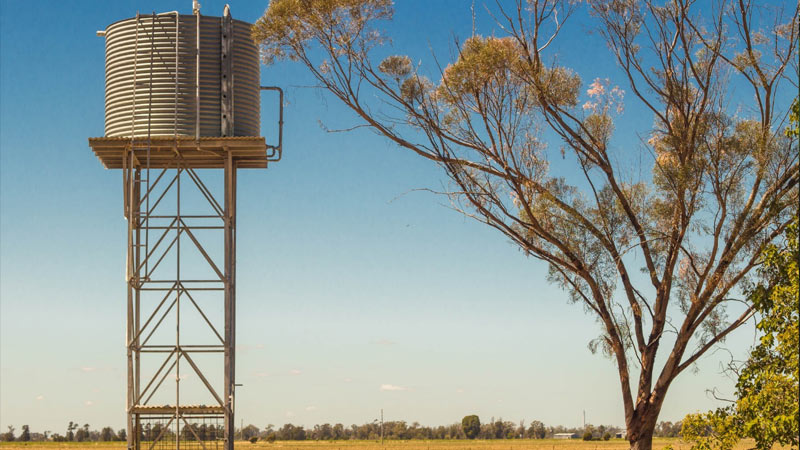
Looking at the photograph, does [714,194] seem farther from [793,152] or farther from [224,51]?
[224,51]

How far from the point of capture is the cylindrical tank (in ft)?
64.3

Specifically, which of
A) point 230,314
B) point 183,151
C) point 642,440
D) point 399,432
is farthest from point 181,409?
point 399,432

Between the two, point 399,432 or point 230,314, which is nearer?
point 230,314

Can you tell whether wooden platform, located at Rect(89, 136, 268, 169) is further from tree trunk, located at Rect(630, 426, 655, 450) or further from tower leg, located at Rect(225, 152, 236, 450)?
tree trunk, located at Rect(630, 426, 655, 450)

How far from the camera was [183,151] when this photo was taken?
19734 mm

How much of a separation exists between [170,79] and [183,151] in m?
1.33

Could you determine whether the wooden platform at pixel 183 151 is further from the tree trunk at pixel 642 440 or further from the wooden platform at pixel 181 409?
the tree trunk at pixel 642 440

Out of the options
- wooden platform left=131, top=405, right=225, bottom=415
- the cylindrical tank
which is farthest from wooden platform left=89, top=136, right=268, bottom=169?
wooden platform left=131, top=405, right=225, bottom=415

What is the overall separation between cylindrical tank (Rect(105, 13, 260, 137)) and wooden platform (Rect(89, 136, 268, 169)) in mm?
198

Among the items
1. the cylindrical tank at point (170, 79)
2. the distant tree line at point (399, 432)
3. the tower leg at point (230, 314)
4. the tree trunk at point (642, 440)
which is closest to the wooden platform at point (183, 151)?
the cylindrical tank at point (170, 79)

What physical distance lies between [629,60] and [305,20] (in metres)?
6.29

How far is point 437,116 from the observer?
2109 centimetres

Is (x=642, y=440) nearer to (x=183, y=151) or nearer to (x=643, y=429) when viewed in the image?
(x=643, y=429)

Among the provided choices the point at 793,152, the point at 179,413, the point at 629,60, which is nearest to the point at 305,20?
the point at 629,60
